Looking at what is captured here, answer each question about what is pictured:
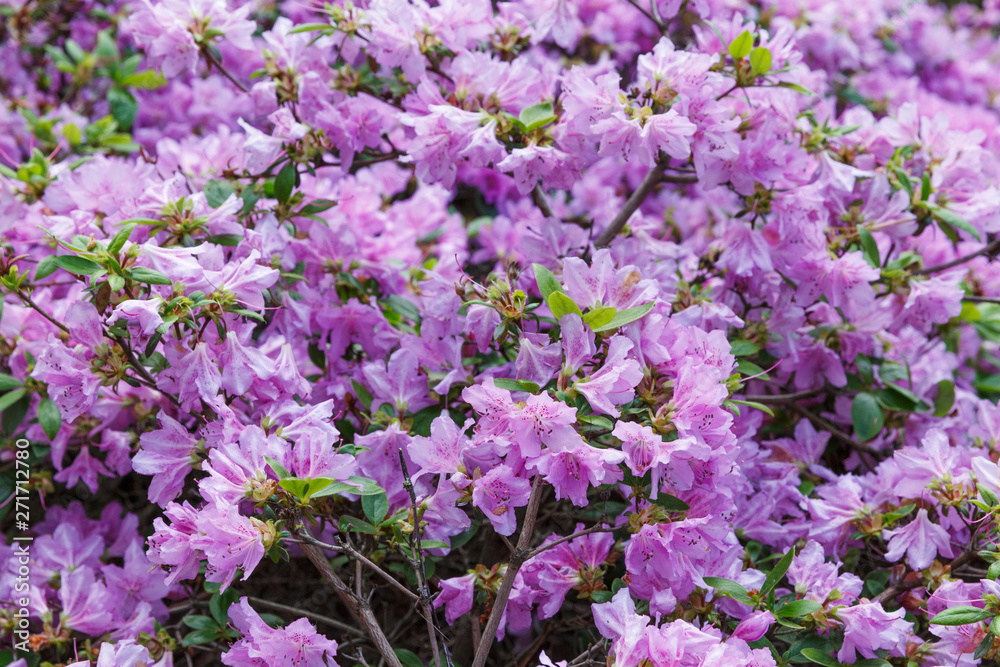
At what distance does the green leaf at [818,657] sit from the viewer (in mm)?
1322

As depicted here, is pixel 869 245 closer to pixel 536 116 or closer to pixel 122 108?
pixel 536 116

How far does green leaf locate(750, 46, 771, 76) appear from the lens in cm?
160

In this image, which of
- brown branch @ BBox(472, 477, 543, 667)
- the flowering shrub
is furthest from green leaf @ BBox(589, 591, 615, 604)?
brown branch @ BBox(472, 477, 543, 667)

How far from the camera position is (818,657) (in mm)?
→ 1325

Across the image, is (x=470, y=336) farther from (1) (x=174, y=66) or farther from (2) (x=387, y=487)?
(1) (x=174, y=66)

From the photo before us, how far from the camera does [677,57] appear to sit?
1.51 meters

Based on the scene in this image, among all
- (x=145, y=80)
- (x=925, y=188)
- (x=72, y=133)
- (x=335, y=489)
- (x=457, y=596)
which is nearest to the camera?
(x=335, y=489)

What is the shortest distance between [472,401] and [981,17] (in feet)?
13.3

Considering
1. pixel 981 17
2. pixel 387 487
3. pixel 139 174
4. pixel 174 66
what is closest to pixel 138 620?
pixel 387 487

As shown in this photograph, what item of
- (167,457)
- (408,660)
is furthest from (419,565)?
(167,457)

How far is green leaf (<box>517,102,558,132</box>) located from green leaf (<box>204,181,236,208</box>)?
2.08ft

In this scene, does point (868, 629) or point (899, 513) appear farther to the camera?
point (899, 513)

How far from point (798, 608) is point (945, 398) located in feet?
2.60

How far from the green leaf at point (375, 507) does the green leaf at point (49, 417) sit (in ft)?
2.07
